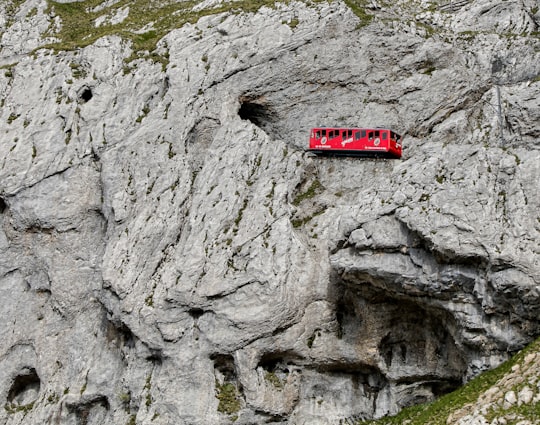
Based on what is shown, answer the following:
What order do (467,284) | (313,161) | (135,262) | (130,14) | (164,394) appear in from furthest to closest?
(130,14)
(313,161)
(135,262)
(164,394)
(467,284)

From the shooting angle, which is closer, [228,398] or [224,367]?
[228,398]

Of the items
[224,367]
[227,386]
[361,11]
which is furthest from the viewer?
[361,11]

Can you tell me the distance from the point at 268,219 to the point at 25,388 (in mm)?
13934

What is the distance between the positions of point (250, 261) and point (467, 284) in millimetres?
8589

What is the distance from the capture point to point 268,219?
26641mm

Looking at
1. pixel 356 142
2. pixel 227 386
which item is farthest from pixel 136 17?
pixel 227 386

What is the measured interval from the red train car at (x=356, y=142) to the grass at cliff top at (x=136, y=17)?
7.59 m

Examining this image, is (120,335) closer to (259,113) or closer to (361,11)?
(259,113)

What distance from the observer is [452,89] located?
30.5m

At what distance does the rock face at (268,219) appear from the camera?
2292 centimetres

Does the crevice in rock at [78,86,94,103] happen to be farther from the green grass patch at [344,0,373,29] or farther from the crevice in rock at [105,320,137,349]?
the green grass patch at [344,0,373,29]

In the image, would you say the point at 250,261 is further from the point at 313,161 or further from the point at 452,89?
the point at 452,89

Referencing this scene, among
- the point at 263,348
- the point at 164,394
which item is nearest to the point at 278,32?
the point at 263,348

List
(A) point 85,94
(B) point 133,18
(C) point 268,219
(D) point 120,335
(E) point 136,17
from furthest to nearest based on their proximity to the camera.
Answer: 1. (E) point 136,17
2. (B) point 133,18
3. (A) point 85,94
4. (D) point 120,335
5. (C) point 268,219
